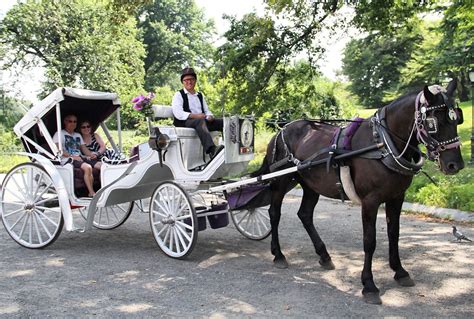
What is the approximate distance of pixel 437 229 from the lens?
293 inches

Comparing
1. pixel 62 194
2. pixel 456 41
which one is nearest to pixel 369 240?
pixel 62 194

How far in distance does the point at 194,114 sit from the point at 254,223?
196 cm

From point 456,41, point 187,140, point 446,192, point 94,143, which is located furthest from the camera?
point 456,41

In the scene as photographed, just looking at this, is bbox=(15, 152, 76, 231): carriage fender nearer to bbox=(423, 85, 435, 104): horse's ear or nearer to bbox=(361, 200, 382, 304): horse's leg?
bbox=(361, 200, 382, 304): horse's leg

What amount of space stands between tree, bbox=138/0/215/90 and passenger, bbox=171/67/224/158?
144 ft

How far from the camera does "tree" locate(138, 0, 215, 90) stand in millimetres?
49094

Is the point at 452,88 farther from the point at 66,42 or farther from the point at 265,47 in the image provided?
the point at 66,42

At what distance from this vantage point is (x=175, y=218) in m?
5.89

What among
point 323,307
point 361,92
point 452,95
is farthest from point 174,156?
point 361,92

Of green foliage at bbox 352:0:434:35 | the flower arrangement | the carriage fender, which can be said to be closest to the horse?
the flower arrangement

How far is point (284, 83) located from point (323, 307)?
33.5 ft

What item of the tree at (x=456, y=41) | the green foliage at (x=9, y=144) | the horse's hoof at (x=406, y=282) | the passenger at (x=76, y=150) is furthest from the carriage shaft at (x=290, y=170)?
the green foliage at (x=9, y=144)

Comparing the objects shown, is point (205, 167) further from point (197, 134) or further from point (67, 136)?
point (67, 136)

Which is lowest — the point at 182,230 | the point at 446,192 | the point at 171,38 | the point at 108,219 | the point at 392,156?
the point at 108,219
